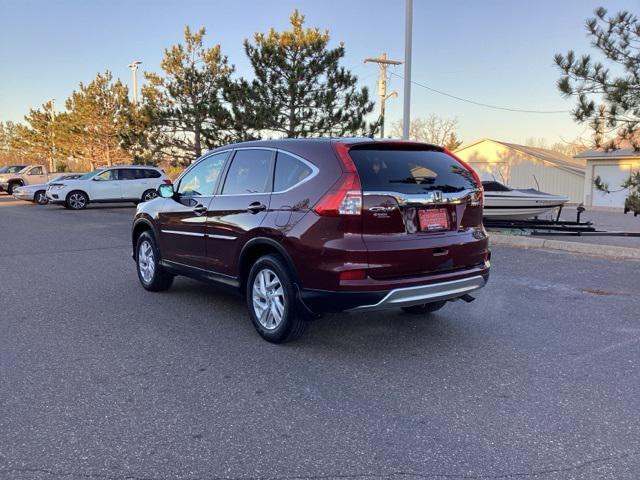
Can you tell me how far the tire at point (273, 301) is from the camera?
4613 millimetres

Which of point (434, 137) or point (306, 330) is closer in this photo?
point (306, 330)

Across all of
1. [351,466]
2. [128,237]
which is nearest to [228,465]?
[351,466]

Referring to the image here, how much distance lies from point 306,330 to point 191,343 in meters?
1.04

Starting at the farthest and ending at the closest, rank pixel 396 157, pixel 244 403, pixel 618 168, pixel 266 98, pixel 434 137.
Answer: pixel 434 137 → pixel 618 168 → pixel 266 98 → pixel 396 157 → pixel 244 403

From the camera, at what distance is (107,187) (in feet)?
77.0

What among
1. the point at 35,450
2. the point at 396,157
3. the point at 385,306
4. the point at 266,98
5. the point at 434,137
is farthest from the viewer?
the point at 434,137

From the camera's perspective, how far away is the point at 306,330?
5.08 m

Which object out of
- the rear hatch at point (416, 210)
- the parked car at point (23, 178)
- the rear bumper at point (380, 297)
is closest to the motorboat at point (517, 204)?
the rear hatch at point (416, 210)

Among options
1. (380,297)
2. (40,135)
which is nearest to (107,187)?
(380,297)

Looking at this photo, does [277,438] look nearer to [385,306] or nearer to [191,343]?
[385,306]

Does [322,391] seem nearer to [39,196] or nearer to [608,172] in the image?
[39,196]

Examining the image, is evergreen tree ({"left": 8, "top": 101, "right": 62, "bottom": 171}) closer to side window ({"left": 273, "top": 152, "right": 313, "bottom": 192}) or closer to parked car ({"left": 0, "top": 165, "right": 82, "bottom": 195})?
parked car ({"left": 0, "top": 165, "right": 82, "bottom": 195})

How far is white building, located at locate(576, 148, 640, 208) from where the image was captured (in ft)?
85.2

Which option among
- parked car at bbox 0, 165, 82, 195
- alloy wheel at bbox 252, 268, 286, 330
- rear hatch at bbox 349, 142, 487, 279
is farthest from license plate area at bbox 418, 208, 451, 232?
parked car at bbox 0, 165, 82, 195
